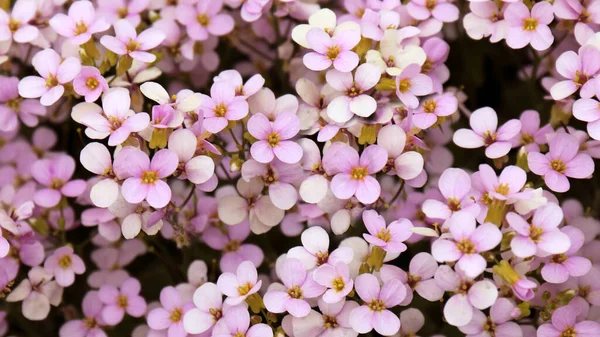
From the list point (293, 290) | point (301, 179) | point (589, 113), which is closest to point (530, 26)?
point (589, 113)

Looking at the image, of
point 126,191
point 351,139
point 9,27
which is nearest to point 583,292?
point 351,139

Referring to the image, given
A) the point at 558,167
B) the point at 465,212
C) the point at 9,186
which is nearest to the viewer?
the point at 465,212

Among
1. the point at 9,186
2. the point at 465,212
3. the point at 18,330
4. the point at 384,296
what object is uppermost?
the point at 465,212

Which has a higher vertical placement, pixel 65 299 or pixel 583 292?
pixel 583 292

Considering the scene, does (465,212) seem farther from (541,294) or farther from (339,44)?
(339,44)

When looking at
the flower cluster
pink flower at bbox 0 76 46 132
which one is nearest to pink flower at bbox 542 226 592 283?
the flower cluster

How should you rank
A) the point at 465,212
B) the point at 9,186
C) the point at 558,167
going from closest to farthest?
the point at 465,212 < the point at 558,167 < the point at 9,186

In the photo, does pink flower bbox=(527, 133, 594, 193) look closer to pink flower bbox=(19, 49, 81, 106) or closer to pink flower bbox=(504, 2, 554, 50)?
pink flower bbox=(504, 2, 554, 50)
